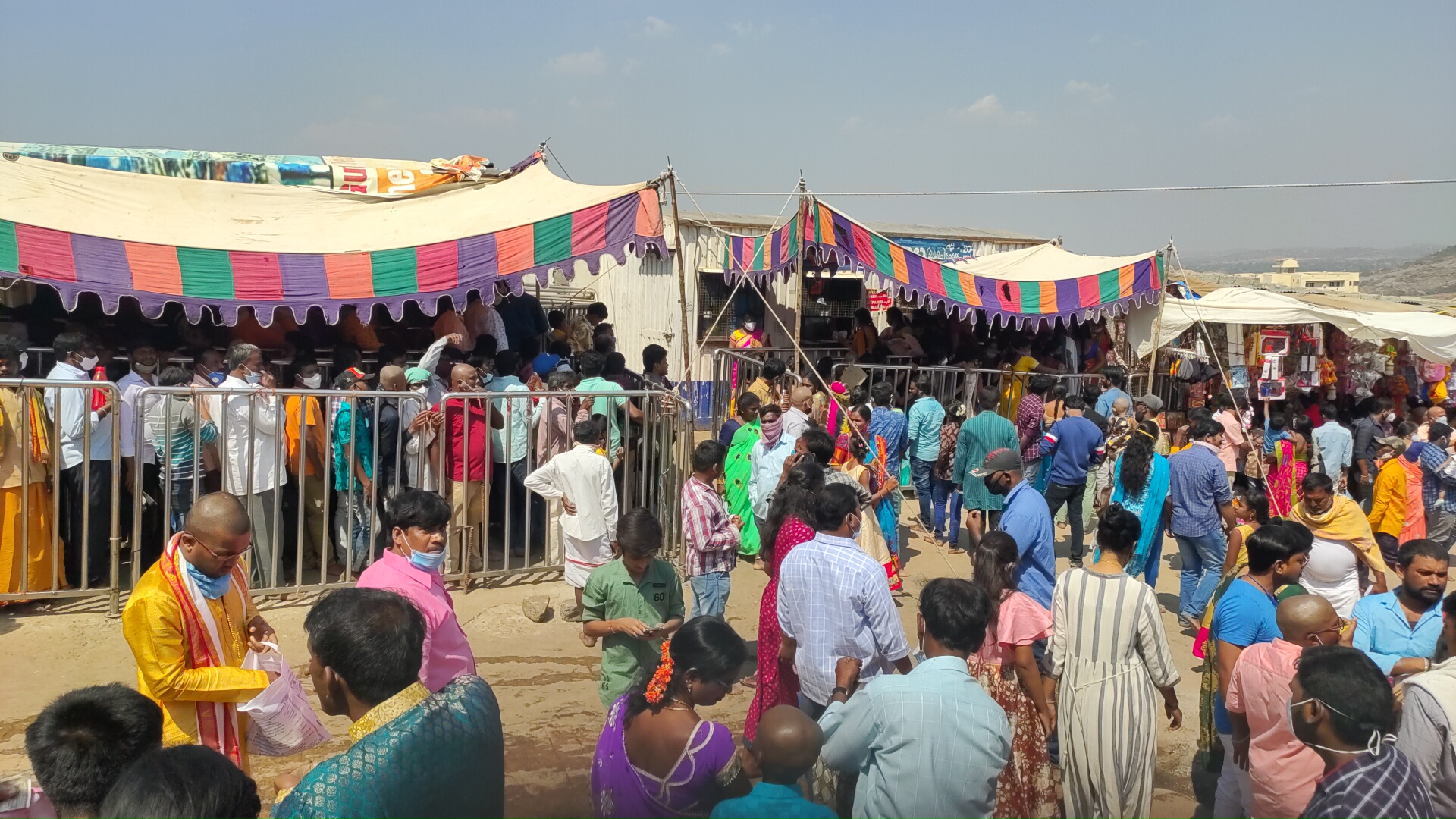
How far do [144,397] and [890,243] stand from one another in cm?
732

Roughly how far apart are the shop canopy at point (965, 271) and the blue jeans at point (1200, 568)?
4.46m

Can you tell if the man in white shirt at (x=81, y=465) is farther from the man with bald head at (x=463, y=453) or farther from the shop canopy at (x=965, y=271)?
the shop canopy at (x=965, y=271)

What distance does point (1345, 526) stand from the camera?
5.77 metres

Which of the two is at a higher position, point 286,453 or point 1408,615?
point 286,453

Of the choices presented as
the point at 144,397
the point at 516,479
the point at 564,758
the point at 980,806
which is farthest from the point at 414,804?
the point at 516,479

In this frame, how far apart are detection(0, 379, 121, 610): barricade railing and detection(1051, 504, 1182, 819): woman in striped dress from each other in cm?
551

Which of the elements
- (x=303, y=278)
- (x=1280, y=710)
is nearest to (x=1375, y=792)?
(x=1280, y=710)

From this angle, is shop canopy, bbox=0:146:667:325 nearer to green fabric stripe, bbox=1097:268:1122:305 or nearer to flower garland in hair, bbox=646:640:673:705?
flower garland in hair, bbox=646:640:673:705

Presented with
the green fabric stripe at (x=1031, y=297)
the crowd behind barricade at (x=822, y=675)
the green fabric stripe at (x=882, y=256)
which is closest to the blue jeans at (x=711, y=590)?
the crowd behind barricade at (x=822, y=675)

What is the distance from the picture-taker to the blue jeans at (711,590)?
5500 mm

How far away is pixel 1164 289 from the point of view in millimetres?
12055

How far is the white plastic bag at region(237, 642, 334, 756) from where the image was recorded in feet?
9.97

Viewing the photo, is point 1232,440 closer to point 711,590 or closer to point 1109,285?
point 1109,285

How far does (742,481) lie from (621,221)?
8.41 ft
